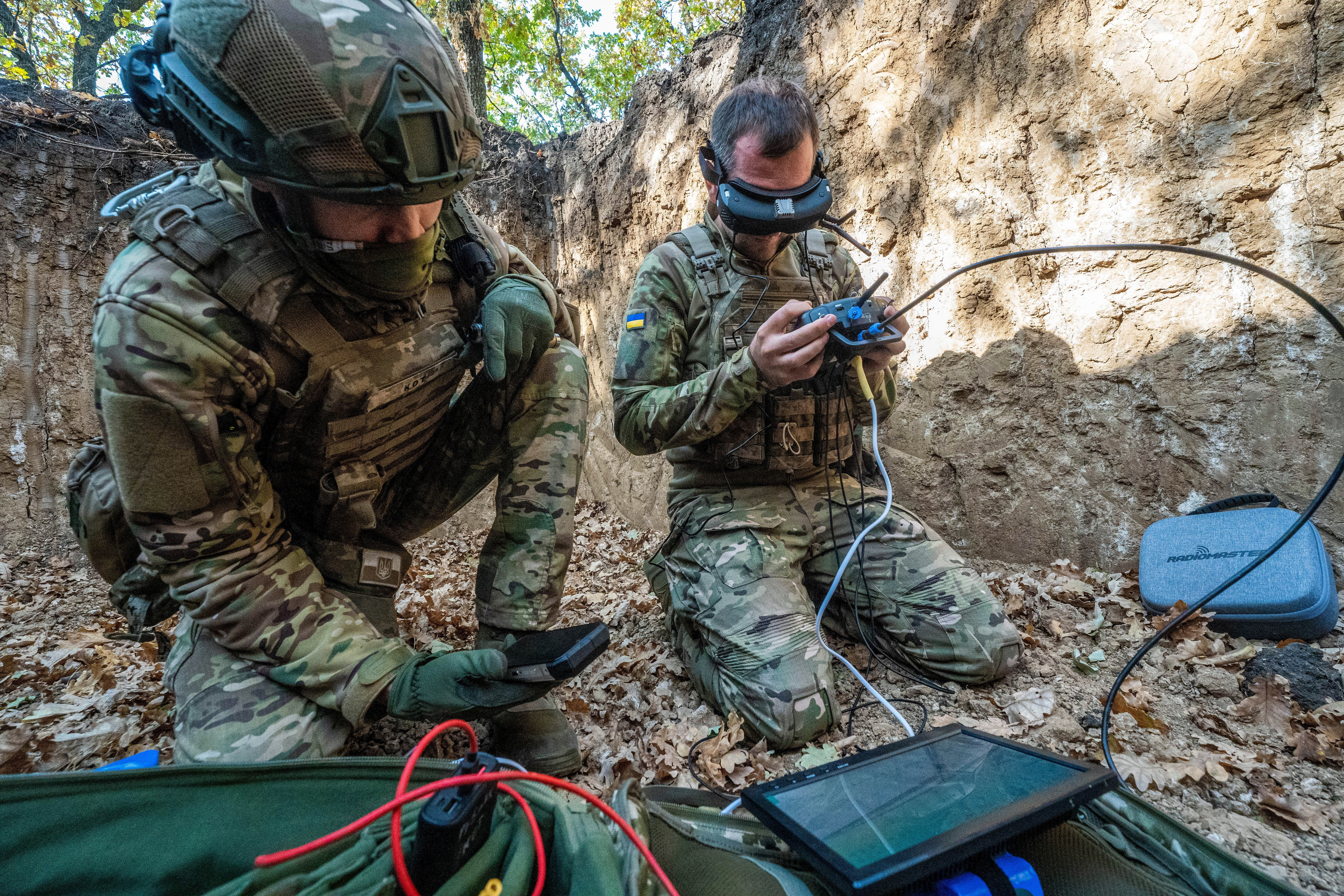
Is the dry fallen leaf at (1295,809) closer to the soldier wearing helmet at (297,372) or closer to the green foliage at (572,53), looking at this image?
the soldier wearing helmet at (297,372)

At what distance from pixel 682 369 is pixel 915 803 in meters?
1.81

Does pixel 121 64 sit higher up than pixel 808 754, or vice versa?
pixel 121 64

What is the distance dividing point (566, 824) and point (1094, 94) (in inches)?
131

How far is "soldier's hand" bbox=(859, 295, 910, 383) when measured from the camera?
2031 millimetres

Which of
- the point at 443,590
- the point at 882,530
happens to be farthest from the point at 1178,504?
the point at 443,590

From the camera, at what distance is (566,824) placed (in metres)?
0.95

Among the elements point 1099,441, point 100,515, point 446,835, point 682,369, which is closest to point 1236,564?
point 1099,441

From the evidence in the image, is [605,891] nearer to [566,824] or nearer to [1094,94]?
[566,824]

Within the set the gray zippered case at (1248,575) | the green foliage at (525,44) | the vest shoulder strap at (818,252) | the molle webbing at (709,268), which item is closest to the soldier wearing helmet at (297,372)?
the molle webbing at (709,268)

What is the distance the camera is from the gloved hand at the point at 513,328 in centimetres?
189

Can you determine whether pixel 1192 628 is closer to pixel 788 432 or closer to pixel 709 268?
pixel 788 432

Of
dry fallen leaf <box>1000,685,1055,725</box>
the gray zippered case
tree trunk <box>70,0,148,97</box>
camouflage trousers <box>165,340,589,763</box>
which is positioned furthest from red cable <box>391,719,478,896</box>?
tree trunk <box>70,0,148,97</box>

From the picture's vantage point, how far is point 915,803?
1.11m

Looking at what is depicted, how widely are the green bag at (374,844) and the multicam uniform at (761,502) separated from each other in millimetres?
963
